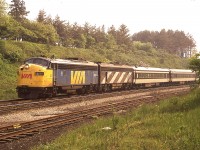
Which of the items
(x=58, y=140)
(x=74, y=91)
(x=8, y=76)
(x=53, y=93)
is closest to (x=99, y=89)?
(x=74, y=91)

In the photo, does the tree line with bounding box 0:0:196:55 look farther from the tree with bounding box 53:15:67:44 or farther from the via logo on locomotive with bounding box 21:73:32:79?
the via logo on locomotive with bounding box 21:73:32:79

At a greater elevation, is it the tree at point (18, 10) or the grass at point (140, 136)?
the tree at point (18, 10)

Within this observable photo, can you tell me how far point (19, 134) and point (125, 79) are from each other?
2458cm

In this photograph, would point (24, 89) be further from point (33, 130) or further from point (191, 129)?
point (191, 129)

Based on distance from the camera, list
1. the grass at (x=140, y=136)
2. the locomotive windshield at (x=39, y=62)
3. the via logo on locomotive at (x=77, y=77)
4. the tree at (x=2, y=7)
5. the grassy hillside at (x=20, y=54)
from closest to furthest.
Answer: the grass at (x=140, y=136)
the locomotive windshield at (x=39, y=62)
the via logo on locomotive at (x=77, y=77)
the grassy hillside at (x=20, y=54)
the tree at (x=2, y=7)

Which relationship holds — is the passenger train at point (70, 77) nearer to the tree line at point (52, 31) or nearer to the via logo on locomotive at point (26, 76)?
the via logo on locomotive at point (26, 76)

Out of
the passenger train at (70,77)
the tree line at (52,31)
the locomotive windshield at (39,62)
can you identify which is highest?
the tree line at (52,31)

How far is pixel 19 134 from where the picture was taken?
1198 centimetres

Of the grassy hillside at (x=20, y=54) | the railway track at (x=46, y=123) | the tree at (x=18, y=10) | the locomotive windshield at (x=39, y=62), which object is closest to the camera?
the railway track at (x=46, y=123)

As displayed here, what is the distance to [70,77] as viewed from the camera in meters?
25.1

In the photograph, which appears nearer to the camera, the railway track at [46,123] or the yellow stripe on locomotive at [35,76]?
the railway track at [46,123]

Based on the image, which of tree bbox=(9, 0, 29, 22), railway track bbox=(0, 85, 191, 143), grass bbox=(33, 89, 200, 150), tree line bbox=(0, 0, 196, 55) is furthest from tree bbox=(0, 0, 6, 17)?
grass bbox=(33, 89, 200, 150)

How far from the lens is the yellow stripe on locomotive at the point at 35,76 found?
869 inches

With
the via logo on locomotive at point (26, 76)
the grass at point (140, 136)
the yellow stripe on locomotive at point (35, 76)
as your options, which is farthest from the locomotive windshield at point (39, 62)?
the grass at point (140, 136)
